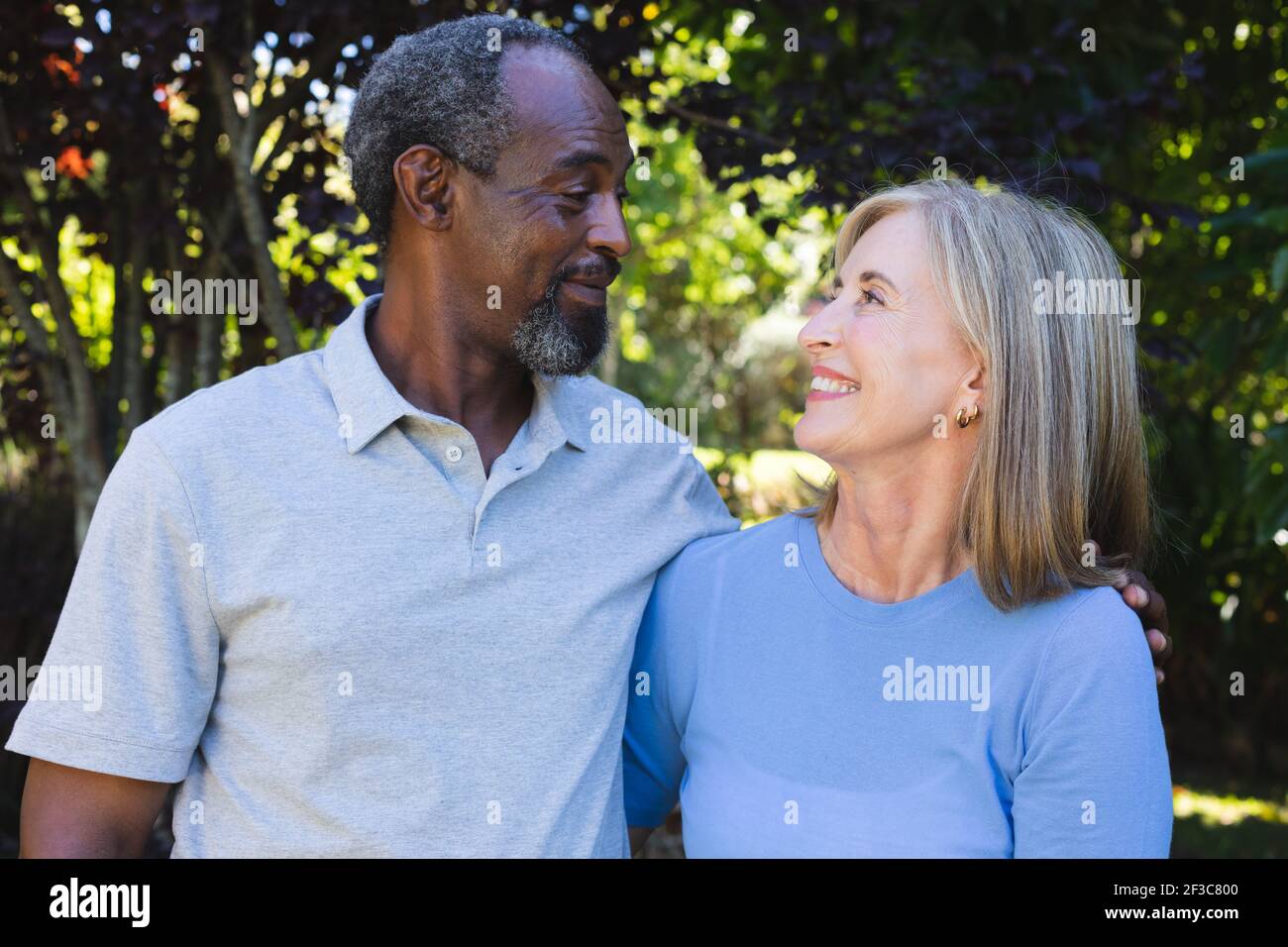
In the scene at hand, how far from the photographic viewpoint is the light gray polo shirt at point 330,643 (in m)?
2.00

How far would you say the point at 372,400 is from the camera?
7.20 ft

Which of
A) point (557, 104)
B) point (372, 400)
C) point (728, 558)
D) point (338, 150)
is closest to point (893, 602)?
point (728, 558)

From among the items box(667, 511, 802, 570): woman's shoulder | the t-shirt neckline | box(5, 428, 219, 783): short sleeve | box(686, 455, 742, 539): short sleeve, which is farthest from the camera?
box(686, 455, 742, 539): short sleeve

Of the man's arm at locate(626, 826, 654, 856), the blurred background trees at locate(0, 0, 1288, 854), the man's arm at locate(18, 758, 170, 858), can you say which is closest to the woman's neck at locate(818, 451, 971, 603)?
the blurred background trees at locate(0, 0, 1288, 854)

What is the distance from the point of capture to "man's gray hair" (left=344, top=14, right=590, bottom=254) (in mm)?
2381

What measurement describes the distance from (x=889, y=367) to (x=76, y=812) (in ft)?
5.07

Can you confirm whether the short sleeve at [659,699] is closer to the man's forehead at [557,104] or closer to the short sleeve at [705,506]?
the short sleeve at [705,506]

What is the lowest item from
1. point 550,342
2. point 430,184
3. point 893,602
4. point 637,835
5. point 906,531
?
point 637,835

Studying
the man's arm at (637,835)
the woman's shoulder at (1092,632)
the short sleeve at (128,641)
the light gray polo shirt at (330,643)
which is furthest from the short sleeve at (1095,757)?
the short sleeve at (128,641)

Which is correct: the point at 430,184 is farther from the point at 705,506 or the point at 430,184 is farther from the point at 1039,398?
the point at 1039,398

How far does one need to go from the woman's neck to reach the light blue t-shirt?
0.14ft

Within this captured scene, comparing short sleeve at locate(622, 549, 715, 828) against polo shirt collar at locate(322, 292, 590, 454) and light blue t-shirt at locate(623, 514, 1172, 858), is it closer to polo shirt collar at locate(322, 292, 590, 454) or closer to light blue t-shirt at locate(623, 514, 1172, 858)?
light blue t-shirt at locate(623, 514, 1172, 858)

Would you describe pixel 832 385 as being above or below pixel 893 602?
above
